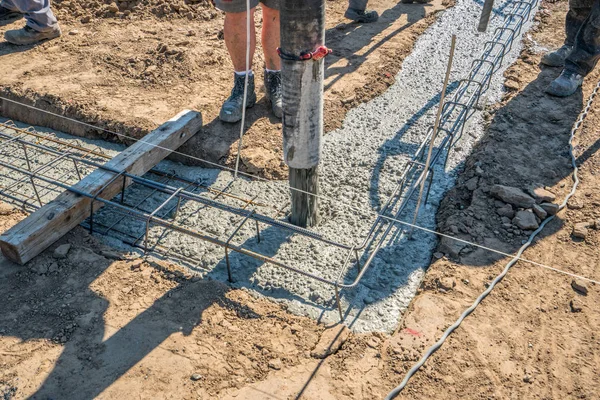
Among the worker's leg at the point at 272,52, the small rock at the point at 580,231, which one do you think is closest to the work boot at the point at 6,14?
the worker's leg at the point at 272,52

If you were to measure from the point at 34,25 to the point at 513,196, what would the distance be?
18.6ft

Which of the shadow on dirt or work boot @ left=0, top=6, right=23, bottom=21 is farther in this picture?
work boot @ left=0, top=6, right=23, bottom=21

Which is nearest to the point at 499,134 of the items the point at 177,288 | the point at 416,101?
the point at 416,101

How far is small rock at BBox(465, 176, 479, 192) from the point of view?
434cm

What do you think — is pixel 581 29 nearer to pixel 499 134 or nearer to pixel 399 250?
pixel 499 134

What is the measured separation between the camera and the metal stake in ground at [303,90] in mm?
3023

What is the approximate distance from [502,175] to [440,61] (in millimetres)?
2332

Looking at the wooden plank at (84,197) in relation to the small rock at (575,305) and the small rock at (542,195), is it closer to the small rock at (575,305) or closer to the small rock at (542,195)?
the small rock at (542,195)

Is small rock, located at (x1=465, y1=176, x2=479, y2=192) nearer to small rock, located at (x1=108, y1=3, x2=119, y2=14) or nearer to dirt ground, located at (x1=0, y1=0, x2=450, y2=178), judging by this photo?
dirt ground, located at (x1=0, y1=0, x2=450, y2=178)

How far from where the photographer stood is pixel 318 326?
3.36m

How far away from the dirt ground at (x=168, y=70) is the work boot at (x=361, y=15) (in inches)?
4.2

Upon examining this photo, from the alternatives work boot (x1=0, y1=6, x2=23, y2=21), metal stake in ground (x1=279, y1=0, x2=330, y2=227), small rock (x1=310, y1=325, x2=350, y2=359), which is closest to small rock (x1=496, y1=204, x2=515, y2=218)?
metal stake in ground (x1=279, y1=0, x2=330, y2=227)

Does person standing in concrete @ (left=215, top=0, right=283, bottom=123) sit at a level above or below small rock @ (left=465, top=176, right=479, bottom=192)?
above

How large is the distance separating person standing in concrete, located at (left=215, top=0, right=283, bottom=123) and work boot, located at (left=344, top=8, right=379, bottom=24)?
229 centimetres
